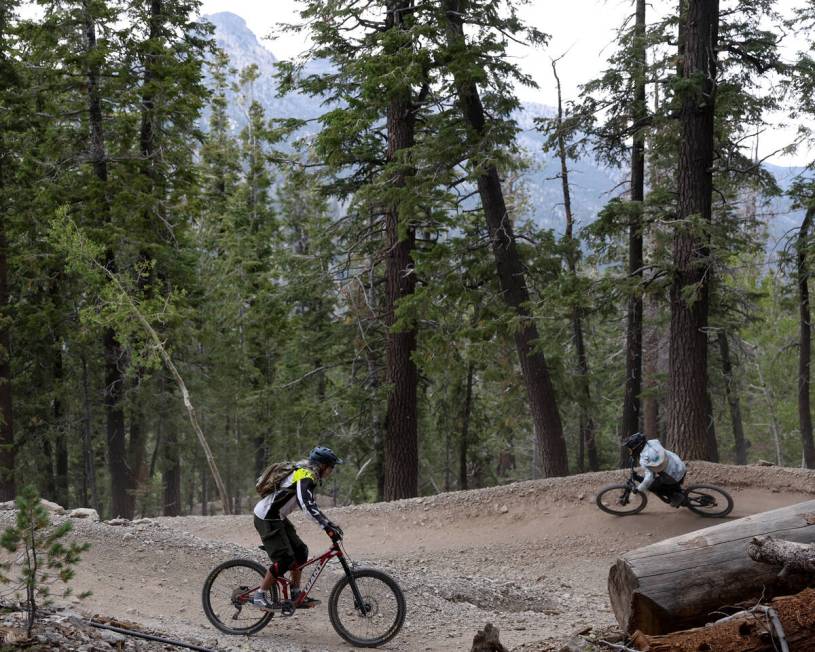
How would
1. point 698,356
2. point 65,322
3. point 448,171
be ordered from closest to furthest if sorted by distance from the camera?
point 698,356 → point 448,171 → point 65,322

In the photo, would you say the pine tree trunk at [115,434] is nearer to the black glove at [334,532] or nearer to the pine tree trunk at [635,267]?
the pine tree trunk at [635,267]

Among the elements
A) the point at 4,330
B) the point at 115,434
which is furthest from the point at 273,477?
the point at 115,434

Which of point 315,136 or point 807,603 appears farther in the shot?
point 315,136

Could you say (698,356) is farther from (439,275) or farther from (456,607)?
(456,607)

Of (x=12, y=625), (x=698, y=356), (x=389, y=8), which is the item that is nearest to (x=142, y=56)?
(x=389, y=8)

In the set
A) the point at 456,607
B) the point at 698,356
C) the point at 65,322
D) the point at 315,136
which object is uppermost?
the point at 315,136

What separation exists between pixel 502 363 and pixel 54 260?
11.6 meters

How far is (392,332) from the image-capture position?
17.4 m

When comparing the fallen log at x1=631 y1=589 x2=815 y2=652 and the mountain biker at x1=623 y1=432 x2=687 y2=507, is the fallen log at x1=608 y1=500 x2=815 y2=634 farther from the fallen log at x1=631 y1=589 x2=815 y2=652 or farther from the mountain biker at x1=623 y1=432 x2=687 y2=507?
the mountain biker at x1=623 y1=432 x2=687 y2=507

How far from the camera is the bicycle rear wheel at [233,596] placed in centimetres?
739

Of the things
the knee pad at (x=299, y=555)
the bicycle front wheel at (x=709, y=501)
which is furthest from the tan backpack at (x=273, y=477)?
the bicycle front wheel at (x=709, y=501)

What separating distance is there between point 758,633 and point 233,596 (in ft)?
15.6

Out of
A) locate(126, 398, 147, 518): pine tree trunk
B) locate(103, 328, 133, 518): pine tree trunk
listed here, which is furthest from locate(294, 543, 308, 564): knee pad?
locate(126, 398, 147, 518): pine tree trunk

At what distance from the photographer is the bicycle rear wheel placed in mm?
→ 7387
